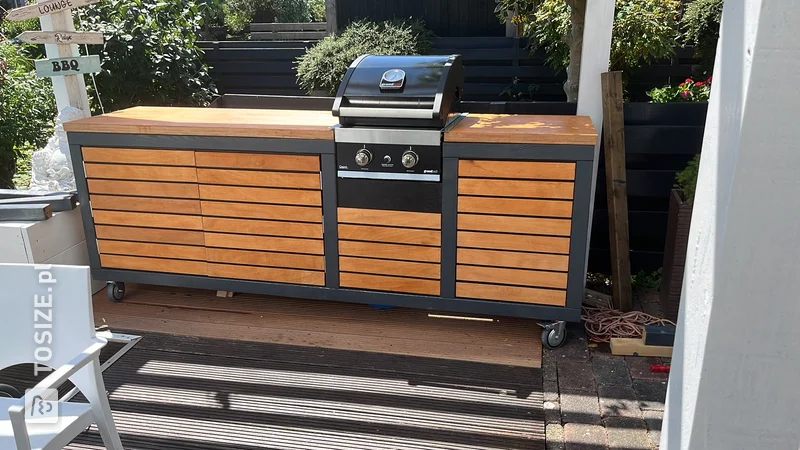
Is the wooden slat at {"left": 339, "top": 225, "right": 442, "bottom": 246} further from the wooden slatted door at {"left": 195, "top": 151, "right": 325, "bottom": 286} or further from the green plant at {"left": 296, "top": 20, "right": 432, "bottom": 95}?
the green plant at {"left": 296, "top": 20, "right": 432, "bottom": 95}

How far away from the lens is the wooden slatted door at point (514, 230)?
3.17m

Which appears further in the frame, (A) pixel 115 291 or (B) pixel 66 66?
(A) pixel 115 291

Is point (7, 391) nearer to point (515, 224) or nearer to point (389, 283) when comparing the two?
point (389, 283)

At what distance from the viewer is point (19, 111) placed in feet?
16.3

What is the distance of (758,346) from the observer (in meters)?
1.47

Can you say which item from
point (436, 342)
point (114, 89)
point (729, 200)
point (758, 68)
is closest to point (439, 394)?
point (436, 342)

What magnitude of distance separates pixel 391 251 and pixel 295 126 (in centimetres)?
85

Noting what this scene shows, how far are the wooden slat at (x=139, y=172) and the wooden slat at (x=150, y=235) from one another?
32cm

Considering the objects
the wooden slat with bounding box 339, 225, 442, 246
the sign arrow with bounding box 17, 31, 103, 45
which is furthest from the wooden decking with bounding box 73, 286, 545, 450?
the sign arrow with bounding box 17, 31, 103, 45

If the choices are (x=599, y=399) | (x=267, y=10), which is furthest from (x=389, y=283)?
(x=267, y=10)

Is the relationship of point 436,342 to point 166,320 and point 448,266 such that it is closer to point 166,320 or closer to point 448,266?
point 448,266

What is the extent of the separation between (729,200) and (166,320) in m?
3.26

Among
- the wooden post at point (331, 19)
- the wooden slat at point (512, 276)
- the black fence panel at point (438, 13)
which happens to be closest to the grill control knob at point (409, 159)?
the wooden slat at point (512, 276)

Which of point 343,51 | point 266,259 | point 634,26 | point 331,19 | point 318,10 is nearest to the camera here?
point 266,259
